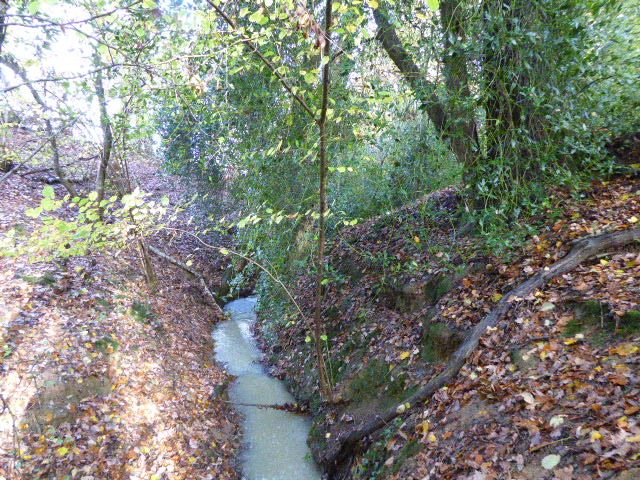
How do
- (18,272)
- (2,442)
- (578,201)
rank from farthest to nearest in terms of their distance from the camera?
(18,272) < (578,201) < (2,442)

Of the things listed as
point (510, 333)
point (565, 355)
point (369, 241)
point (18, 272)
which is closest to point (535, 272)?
point (510, 333)

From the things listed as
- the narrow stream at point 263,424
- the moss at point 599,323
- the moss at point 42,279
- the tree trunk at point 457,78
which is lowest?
the narrow stream at point 263,424

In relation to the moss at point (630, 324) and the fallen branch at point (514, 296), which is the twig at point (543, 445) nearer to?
the moss at point (630, 324)

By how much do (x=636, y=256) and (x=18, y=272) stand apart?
9191 millimetres

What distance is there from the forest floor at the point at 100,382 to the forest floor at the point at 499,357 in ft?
5.94

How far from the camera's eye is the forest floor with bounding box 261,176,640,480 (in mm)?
3016

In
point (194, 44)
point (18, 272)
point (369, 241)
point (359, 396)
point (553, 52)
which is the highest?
point (194, 44)

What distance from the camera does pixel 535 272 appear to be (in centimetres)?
473

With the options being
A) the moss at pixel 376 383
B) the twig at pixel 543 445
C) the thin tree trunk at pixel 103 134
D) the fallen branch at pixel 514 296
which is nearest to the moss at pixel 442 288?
the fallen branch at pixel 514 296

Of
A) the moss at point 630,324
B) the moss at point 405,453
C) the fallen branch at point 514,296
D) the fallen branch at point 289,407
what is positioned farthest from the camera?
the fallen branch at point 289,407

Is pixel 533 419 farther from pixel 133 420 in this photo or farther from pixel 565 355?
pixel 133 420

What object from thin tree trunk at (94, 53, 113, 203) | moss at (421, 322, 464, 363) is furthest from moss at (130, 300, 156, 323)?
moss at (421, 322, 464, 363)

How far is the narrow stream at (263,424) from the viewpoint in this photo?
562 centimetres

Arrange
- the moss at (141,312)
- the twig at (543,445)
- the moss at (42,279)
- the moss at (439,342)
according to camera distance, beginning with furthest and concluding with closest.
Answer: the moss at (141,312), the moss at (42,279), the moss at (439,342), the twig at (543,445)
